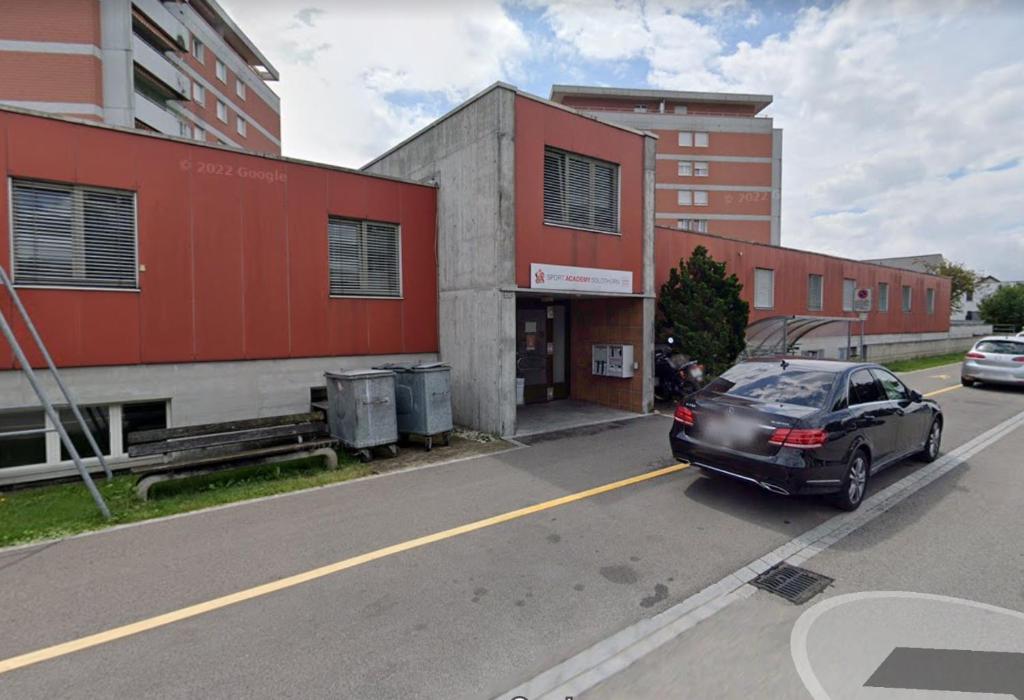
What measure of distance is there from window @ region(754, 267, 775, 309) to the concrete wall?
11.2m

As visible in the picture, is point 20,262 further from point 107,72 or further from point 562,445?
point 107,72

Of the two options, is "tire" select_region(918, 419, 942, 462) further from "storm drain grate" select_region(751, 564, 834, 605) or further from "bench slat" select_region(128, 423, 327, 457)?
"bench slat" select_region(128, 423, 327, 457)

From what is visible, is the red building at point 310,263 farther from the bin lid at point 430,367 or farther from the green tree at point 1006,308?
the green tree at point 1006,308

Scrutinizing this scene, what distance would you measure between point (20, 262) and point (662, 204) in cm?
4398

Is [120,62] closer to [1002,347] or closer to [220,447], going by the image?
[220,447]

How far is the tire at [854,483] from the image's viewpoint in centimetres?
500

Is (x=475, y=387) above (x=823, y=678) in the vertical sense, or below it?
above

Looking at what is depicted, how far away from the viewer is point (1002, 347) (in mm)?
13422

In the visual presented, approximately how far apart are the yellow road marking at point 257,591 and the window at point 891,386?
3.77 meters

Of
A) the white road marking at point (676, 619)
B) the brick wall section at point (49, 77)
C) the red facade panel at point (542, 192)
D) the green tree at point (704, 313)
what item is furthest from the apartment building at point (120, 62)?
the white road marking at point (676, 619)

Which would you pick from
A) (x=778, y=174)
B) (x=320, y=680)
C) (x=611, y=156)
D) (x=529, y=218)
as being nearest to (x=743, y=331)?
(x=611, y=156)

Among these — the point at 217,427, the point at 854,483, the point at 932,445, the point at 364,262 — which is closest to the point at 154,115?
the point at 364,262

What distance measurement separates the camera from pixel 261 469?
21.6 ft

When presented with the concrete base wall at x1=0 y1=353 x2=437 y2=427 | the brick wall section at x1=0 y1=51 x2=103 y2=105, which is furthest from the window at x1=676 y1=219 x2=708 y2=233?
the concrete base wall at x1=0 y1=353 x2=437 y2=427
